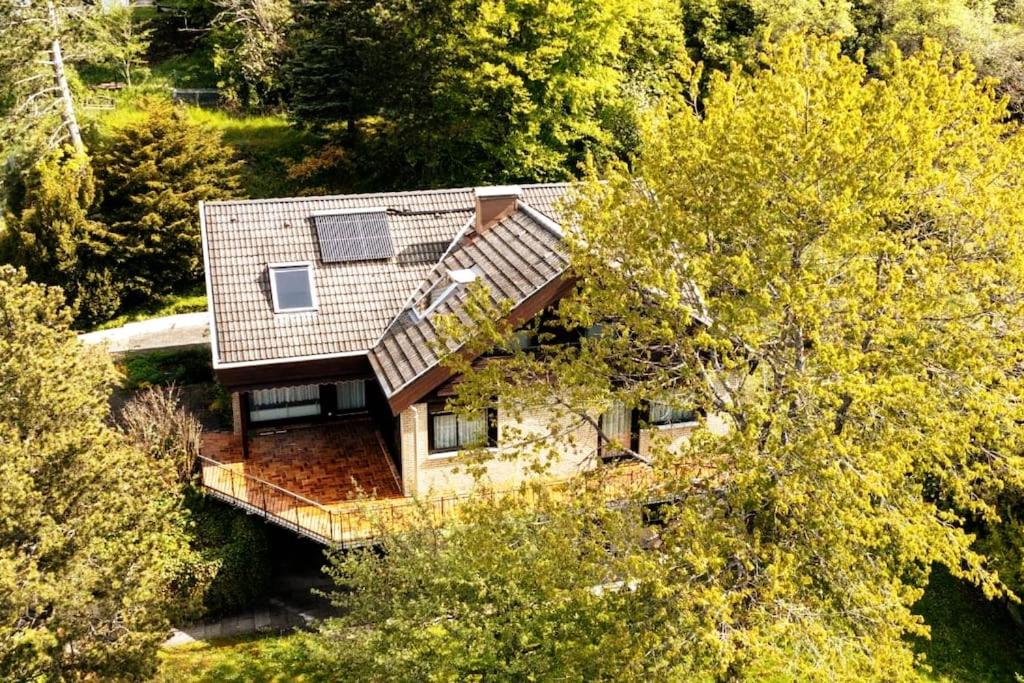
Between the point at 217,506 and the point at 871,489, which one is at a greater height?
the point at 871,489

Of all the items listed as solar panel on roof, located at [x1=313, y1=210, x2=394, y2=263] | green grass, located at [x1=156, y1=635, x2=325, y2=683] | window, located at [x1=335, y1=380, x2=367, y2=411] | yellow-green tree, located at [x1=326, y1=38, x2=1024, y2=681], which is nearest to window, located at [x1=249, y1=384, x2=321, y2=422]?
window, located at [x1=335, y1=380, x2=367, y2=411]

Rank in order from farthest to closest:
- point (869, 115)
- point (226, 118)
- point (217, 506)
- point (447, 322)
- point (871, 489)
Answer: point (226, 118)
point (217, 506)
point (447, 322)
point (869, 115)
point (871, 489)

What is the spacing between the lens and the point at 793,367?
548 inches

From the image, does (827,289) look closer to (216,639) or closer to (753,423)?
(753,423)

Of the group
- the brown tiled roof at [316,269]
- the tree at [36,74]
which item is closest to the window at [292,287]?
the brown tiled roof at [316,269]

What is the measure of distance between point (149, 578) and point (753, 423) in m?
10.8

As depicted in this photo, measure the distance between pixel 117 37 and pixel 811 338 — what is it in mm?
43747

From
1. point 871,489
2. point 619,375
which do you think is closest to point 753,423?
point 871,489

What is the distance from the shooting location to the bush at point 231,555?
21.1 meters

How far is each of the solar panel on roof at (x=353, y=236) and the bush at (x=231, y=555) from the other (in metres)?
7.40

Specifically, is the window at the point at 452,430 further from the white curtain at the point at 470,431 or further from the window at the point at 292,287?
the window at the point at 292,287

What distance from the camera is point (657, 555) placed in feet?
42.9

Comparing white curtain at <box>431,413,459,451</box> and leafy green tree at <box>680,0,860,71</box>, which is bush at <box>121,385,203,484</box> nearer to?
white curtain at <box>431,413,459,451</box>

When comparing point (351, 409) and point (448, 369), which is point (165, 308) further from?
point (448, 369)
